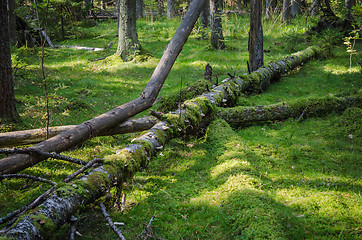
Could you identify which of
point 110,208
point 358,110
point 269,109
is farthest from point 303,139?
point 110,208

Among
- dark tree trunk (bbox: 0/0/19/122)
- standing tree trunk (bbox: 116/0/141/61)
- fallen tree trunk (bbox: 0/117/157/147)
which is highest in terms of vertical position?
standing tree trunk (bbox: 116/0/141/61)

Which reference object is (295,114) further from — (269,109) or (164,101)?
(164,101)

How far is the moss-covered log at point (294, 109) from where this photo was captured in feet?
20.0

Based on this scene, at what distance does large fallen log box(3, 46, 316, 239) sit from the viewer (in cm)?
227

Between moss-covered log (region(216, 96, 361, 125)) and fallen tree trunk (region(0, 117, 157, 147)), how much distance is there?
81.6 inches

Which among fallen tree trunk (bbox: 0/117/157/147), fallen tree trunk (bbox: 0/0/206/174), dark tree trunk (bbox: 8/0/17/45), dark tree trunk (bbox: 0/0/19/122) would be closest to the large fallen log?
fallen tree trunk (bbox: 0/117/157/147)

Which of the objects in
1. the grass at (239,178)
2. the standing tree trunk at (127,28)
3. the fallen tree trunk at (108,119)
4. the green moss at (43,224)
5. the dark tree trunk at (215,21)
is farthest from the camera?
the dark tree trunk at (215,21)

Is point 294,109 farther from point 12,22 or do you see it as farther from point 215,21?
point 12,22

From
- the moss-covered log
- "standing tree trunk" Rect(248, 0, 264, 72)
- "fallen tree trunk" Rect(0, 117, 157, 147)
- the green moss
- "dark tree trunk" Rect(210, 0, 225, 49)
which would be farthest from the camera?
"dark tree trunk" Rect(210, 0, 225, 49)

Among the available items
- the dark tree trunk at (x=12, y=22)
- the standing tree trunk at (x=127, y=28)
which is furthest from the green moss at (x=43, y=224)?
the dark tree trunk at (x=12, y=22)

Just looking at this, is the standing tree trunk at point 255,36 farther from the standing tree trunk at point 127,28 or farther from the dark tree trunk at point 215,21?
the standing tree trunk at point 127,28

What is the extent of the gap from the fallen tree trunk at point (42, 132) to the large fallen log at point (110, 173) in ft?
2.87

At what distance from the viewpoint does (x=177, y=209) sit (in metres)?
3.42

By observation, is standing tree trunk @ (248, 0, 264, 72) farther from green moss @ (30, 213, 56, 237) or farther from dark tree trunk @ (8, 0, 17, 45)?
dark tree trunk @ (8, 0, 17, 45)
